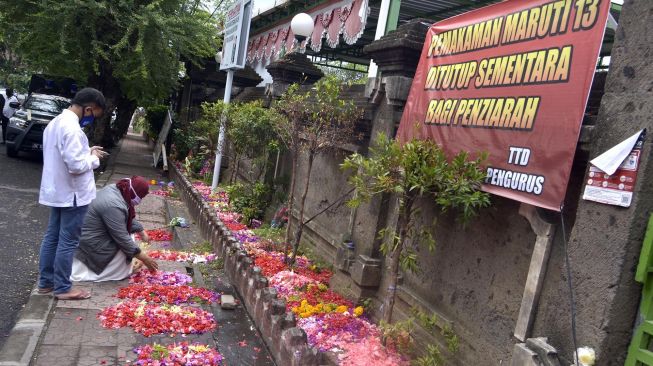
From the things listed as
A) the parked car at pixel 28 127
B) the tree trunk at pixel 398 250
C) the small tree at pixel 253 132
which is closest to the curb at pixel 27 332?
the tree trunk at pixel 398 250

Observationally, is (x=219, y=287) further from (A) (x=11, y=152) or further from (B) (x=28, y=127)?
(A) (x=11, y=152)

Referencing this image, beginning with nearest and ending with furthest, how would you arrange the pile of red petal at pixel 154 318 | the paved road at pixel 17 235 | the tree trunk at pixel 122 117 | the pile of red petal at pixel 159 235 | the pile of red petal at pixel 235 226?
the pile of red petal at pixel 154 318 < the paved road at pixel 17 235 < the pile of red petal at pixel 235 226 < the pile of red petal at pixel 159 235 < the tree trunk at pixel 122 117

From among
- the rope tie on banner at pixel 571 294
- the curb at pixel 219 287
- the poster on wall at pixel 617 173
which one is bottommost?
the curb at pixel 219 287

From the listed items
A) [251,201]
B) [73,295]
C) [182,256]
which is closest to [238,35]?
[251,201]

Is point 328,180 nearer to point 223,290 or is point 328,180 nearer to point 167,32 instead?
point 223,290

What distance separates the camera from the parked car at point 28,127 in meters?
13.5

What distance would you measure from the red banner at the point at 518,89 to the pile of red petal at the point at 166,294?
2.79 meters

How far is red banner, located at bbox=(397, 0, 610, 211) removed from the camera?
298 cm

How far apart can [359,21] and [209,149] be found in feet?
17.8

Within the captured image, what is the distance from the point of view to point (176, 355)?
3959 millimetres

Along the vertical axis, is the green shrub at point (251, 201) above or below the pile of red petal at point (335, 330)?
above

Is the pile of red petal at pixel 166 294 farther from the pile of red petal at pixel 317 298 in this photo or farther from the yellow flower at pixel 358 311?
the yellow flower at pixel 358 311

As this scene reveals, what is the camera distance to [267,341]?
4512 millimetres

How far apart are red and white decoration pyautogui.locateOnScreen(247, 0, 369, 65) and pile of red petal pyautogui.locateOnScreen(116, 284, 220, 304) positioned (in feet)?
22.3
